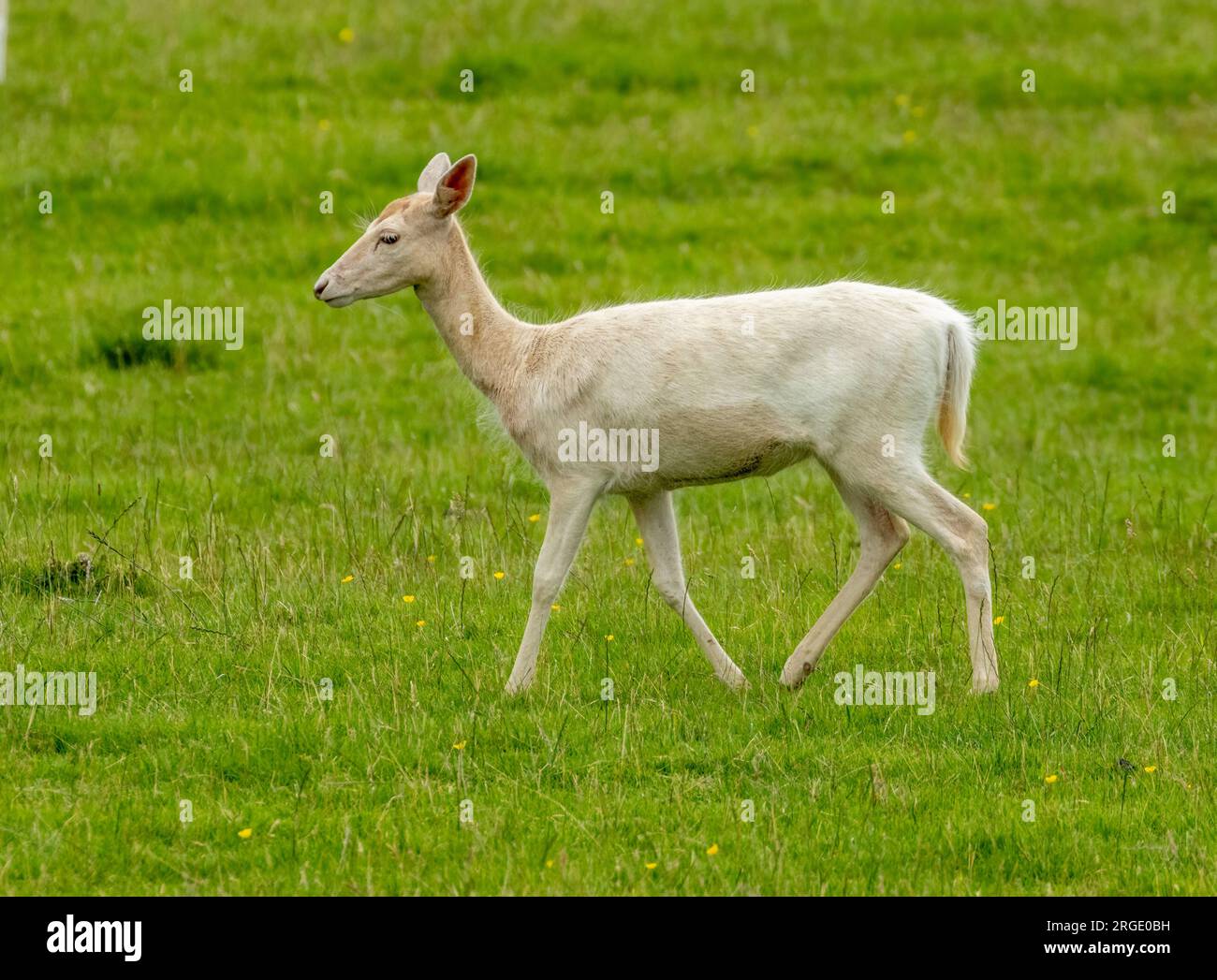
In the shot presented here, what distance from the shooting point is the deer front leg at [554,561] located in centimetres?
732

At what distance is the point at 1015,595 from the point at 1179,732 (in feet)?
6.68

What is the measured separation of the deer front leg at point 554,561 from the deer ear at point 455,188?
4.34ft

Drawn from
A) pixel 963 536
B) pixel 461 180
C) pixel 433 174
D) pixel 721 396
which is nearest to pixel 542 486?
pixel 433 174

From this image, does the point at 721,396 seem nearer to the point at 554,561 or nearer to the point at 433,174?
the point at 554,561

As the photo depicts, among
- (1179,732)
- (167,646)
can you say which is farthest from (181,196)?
(1179,732)

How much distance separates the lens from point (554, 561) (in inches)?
290

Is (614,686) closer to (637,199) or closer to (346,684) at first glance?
(346,684)

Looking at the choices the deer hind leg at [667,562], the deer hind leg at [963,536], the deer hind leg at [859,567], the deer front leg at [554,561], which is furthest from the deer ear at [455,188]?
the deer hind leg at [963,536]

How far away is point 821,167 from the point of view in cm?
1814

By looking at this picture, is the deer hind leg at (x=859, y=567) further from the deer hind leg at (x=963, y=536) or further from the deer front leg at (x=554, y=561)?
the deer front leg at (x=554, y=561)

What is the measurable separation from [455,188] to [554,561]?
169 cm

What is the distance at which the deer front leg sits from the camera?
732 centimetres

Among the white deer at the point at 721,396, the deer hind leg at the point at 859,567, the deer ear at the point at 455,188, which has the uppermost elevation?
the deer ear at the point at 455,188

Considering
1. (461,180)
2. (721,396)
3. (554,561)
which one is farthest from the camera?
(461,180)
